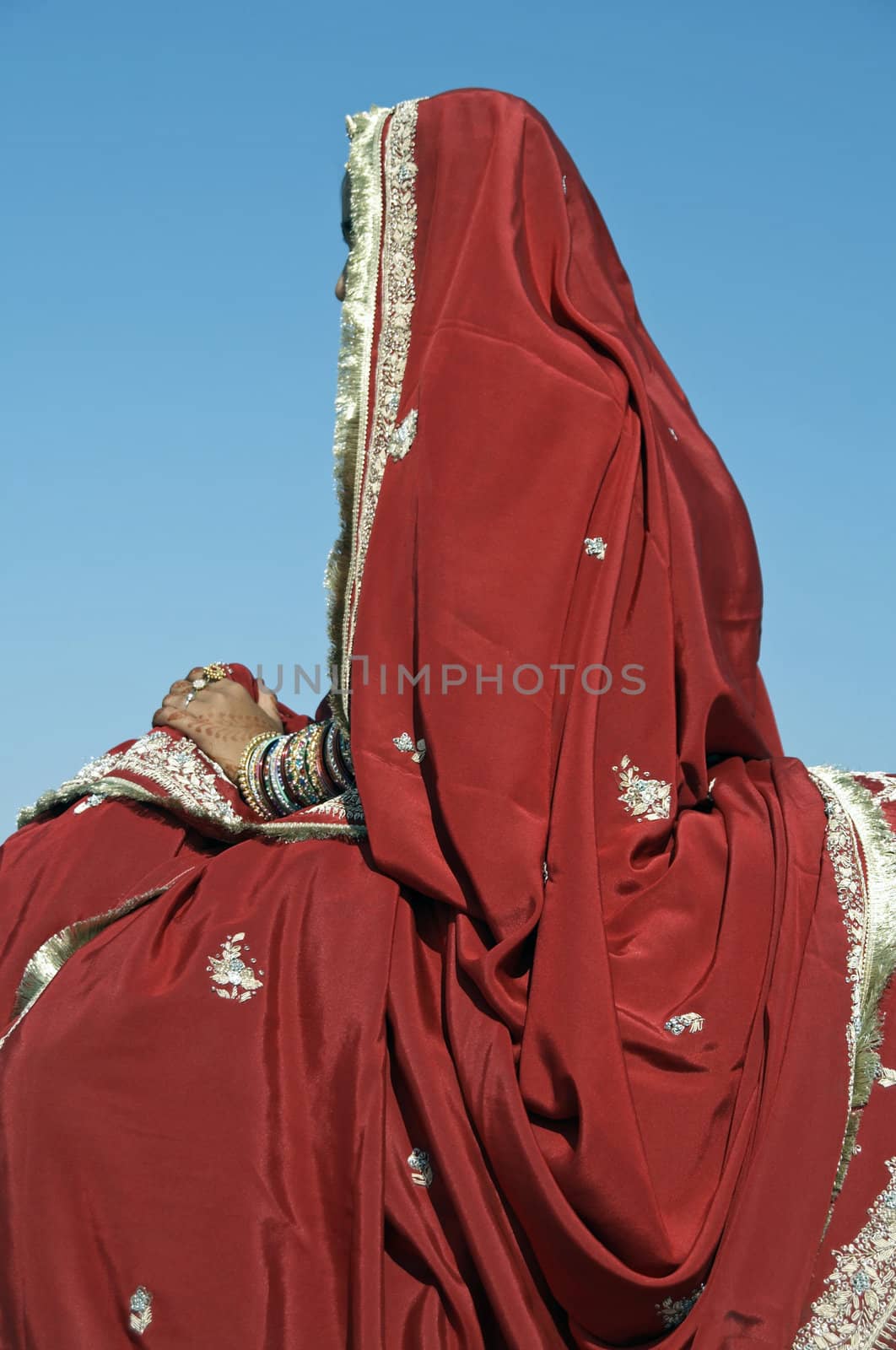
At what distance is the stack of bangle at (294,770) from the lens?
3.39 m

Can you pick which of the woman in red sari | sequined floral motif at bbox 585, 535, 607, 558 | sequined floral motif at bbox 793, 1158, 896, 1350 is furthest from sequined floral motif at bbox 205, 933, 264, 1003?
sequined floral motif at bbox 793, 1158, 896, 1350

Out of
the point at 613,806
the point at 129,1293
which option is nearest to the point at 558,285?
the point at 613,806

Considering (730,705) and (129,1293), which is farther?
(730,705)

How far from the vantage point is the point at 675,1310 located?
2531 mm

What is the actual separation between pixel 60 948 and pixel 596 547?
143cm

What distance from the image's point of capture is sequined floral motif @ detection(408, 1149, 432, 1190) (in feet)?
8.59

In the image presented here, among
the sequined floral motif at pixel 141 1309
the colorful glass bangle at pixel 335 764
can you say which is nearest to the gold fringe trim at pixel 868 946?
the colorful glass bangle at pixel 335 764

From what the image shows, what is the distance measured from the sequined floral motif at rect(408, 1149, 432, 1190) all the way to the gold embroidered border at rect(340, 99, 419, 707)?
1022mm

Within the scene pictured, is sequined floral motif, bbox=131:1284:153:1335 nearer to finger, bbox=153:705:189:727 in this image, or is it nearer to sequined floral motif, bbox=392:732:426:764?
sequined floral motif, bbox=392:732:426:764

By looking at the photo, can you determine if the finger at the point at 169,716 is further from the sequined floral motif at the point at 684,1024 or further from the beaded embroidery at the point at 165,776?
the sequined floral motif at the point at 684,1024

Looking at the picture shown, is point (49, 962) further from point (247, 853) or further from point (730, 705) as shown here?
point (730, 705)

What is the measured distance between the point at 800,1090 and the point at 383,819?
95 cm

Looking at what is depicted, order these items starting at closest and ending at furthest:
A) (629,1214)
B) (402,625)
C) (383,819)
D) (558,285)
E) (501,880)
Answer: (629,1214) < (501,880) < (383,819) < (402,625) < (558,285)

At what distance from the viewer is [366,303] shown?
3461mm
